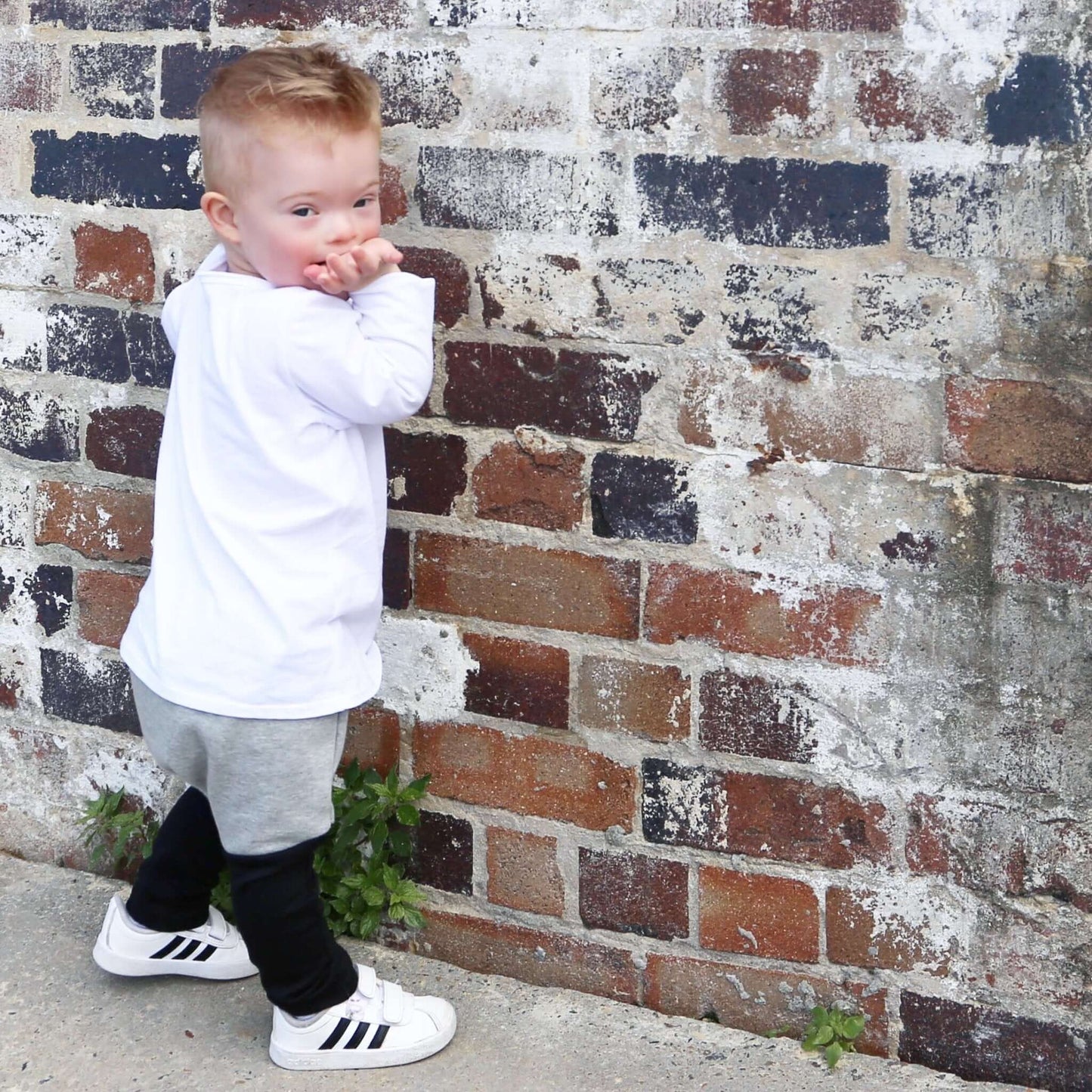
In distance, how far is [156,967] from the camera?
1966mm

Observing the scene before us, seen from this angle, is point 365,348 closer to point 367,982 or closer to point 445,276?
point 445,276

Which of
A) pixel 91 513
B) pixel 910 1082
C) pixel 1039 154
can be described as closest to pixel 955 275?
pixel 1039 154

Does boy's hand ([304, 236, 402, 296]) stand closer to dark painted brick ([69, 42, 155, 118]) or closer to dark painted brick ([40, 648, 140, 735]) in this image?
dark painted brick ([69, 42, 155, 118])

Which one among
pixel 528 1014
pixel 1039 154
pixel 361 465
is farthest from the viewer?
pixel 528 1014

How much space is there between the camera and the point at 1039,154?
4.99 ft

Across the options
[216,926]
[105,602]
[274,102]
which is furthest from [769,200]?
[216,926]

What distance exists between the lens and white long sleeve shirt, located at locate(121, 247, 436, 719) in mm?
1567

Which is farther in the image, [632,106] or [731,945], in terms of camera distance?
[731,945]

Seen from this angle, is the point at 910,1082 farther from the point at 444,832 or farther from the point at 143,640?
the point at 143,640

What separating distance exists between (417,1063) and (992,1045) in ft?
2.50

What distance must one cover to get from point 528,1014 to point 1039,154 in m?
1.31

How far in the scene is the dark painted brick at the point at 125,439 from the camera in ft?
6.62

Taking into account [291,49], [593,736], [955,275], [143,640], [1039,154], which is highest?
[291,49]

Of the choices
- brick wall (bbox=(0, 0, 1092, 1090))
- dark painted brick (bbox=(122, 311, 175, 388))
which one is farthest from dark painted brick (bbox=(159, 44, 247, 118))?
dark painted brick (bbox=(122, 311, 175, 388))
